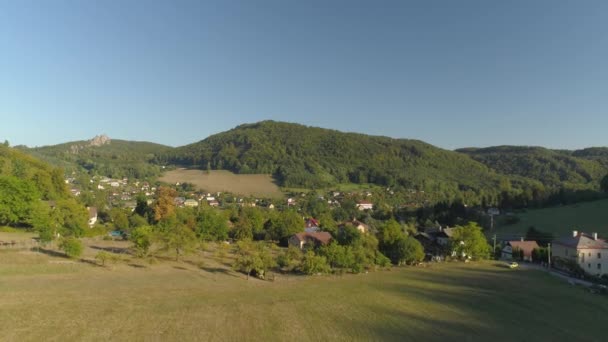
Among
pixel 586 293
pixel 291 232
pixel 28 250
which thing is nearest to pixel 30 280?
pixel 28 250

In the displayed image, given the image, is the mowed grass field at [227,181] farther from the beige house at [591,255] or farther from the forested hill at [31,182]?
the beige house at [591,255]

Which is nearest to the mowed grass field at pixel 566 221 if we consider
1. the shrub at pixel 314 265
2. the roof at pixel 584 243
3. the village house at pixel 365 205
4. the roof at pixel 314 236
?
the roof at pixel 584 243

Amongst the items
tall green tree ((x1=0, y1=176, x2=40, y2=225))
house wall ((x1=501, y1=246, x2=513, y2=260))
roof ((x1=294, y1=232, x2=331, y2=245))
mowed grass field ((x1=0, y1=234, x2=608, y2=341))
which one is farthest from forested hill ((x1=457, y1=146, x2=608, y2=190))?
tall green tree ((x1=0, y1=176, x2=40, y2=225))

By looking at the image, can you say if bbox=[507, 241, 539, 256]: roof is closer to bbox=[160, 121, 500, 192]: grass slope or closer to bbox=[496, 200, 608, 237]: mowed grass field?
bbox=[496, 200, 608, 237]: mowed grass field

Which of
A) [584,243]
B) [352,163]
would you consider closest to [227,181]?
[352,163]

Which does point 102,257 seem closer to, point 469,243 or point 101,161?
point 469,243

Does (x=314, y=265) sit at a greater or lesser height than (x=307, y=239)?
greater
